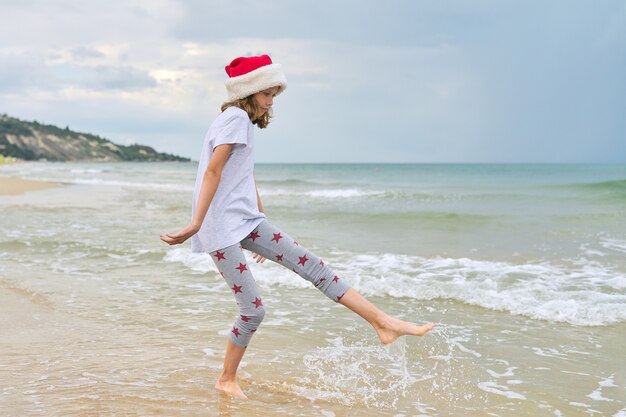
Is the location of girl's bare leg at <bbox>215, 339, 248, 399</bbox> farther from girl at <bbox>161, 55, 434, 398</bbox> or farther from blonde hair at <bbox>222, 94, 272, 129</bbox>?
→ blonde hair at <bbox>222, 94, 272, 129</bbox>

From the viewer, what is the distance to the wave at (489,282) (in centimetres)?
633

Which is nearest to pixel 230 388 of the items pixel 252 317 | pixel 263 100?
pixel 252 317

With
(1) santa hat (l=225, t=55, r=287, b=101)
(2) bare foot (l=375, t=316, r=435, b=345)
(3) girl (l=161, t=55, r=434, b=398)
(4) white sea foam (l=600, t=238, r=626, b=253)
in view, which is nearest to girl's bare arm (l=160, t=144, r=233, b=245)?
→ (3) girl (l=161, t=55, r=434, b=398)

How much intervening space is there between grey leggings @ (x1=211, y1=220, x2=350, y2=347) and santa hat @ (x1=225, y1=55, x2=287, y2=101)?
76cm

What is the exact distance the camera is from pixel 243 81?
3.68 m

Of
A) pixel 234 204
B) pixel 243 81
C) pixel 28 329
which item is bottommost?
pixel 28 329

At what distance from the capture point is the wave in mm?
6328

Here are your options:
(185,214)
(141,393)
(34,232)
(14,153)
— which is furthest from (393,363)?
(14,153)

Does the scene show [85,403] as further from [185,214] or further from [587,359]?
[185,214]

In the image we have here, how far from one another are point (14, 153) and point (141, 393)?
12778 centimetres

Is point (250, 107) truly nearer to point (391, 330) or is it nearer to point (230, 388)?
point (391, 330)

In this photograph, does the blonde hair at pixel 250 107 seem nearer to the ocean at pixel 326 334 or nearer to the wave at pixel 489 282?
the ocean at pixel 326 334

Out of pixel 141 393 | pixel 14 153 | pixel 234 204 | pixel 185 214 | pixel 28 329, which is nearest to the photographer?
pixel 234 204

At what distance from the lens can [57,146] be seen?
146250 mm
